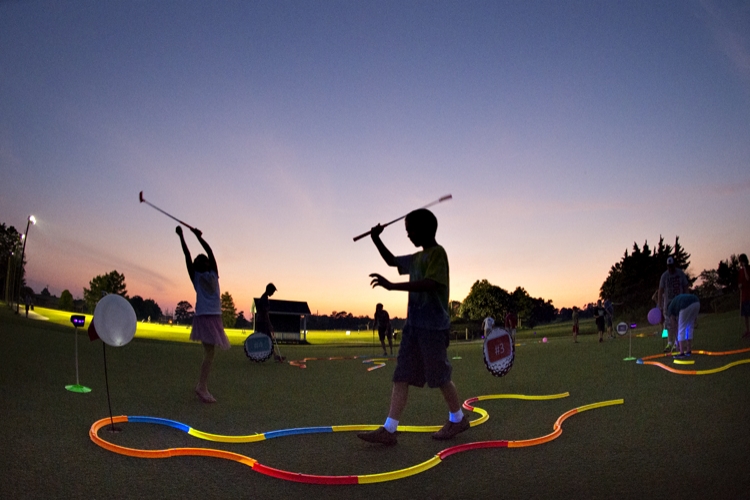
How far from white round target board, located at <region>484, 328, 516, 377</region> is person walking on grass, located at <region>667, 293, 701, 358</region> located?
195 inches

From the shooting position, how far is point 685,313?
412 inches

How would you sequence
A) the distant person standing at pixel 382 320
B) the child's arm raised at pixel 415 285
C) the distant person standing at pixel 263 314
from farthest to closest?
the distant person standing at pixel 382 320 → the distant person standing at pixel 263 314 → the child's arm raised at pixel 415 285

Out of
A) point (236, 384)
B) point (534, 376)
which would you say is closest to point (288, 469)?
point (236, 384)

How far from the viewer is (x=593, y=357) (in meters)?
13.9

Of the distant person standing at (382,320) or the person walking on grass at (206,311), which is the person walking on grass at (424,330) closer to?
the person walking on grass at (206,311)

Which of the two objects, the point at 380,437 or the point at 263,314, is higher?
the point at 263,314

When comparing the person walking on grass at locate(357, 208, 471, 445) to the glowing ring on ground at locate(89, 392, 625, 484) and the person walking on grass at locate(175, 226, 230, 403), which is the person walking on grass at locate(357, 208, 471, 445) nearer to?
the glowing ring on ground at locate(89, 392, 625, 484)

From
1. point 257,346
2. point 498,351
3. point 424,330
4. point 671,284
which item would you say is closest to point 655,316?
point 671,284

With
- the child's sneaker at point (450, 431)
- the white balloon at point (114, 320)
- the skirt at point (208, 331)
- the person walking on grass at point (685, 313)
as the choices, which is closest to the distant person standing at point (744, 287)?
the person walking on grass at point (685, 313)

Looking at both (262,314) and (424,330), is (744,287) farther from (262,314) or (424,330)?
(262,314)

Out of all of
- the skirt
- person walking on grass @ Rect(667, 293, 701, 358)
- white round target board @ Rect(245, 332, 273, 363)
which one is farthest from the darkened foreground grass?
white round target board @ Rect(245, 332, 273, 363)

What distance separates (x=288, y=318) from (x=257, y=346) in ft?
114

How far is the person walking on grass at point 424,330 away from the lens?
194 inches

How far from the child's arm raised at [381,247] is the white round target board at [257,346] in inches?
376
